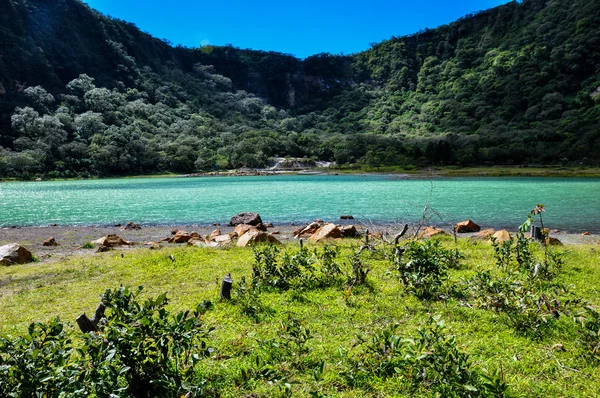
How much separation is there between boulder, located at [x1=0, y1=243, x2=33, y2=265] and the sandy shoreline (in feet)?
2.13

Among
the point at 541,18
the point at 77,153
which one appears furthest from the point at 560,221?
the point at 541,18

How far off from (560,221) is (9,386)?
29.2m

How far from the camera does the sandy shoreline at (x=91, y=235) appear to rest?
16.6 metres

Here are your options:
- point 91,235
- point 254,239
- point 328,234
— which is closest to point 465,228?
point 328,234

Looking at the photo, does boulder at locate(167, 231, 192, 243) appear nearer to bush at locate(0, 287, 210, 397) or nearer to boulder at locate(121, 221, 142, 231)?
boulder at locate(121, 221, 142, 231)

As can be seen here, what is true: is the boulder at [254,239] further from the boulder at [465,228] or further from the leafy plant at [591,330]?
the leafy plant at [591,330]

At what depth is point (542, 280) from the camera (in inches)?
318

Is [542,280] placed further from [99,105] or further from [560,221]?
[99,105]

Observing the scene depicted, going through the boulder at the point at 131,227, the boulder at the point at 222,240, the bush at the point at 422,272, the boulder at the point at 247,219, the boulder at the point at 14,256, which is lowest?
the boulder at the point at 131,227

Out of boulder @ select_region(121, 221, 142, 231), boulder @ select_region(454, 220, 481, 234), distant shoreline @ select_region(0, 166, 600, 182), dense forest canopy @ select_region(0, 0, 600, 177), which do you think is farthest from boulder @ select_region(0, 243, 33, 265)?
dense forest canopy @ select_region(0, 0, 600, 177)

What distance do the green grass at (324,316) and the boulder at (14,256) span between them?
2.51 feet

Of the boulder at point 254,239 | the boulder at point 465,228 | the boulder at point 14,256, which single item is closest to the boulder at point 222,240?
→ the boulder at point 254,239

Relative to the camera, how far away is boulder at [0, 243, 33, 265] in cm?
1275

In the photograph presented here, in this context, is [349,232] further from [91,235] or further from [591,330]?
[91,235]
